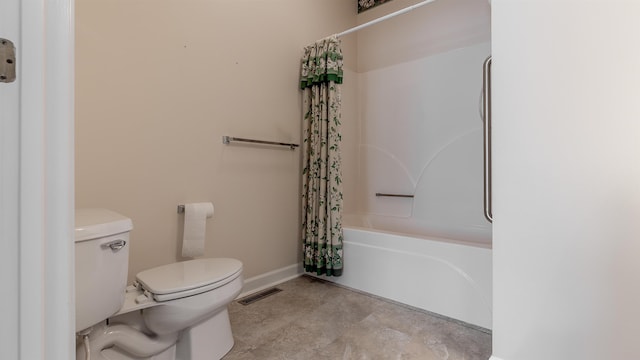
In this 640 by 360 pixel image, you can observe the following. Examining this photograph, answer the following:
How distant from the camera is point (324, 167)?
2.25 m

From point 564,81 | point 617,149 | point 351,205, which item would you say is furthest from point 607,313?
point 351,205

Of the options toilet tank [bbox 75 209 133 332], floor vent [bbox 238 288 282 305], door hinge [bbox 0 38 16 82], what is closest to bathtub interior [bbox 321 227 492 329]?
floor vent [bbox 238 288 282 305]

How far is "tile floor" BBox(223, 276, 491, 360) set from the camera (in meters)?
1.44

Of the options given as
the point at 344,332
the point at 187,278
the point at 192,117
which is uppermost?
the point at 192,117

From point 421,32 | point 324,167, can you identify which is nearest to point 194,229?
point 324,167

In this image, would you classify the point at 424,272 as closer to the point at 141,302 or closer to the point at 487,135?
the point at 487,135

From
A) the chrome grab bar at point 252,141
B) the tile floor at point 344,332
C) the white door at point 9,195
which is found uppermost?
the chrome grab bar at point 252,141

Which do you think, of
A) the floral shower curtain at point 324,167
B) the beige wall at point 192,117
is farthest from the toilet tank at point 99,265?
the floral shower curtain at point 324,167

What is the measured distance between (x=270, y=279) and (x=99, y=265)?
140 cm

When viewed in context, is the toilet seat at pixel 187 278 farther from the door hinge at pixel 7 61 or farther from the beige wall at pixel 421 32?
the beige wall at pixel 421 32

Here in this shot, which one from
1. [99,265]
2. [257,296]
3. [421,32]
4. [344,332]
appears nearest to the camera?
[99,265]

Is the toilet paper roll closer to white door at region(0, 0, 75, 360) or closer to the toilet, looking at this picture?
the toilet

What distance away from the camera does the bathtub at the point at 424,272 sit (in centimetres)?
167

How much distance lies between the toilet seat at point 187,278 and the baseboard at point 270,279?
60cm
